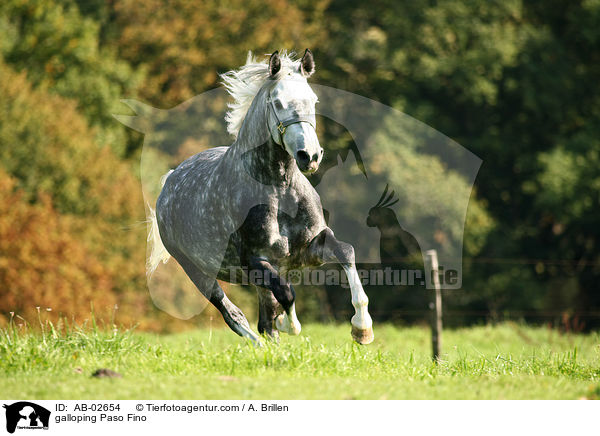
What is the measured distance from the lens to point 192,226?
652 centimetres

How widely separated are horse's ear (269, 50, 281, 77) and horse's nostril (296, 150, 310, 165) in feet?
2.86

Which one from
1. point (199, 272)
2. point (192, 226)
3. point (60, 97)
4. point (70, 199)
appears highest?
point (60, 97)

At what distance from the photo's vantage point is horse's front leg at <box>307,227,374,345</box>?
5.41 meters

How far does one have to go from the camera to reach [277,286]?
552 cm

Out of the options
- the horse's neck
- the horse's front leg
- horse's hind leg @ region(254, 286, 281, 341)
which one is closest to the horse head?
the horse's neck

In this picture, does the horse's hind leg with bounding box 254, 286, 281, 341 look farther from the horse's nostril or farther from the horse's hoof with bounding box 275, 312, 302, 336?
the horse's nostril

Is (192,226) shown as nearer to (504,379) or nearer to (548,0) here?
(504,379)

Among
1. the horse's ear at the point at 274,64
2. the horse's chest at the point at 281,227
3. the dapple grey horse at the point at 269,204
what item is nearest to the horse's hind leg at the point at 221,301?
the dapple grey horse at the point at 269,204

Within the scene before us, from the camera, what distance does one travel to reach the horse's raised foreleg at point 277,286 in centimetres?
551

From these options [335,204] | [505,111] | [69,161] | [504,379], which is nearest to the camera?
[504,379]

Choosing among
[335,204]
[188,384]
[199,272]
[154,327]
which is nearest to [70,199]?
[154,327]

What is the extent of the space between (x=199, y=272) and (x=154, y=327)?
13.6 metres

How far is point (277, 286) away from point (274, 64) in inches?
68.2

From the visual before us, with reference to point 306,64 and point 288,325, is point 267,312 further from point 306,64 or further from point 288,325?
point 306,64
